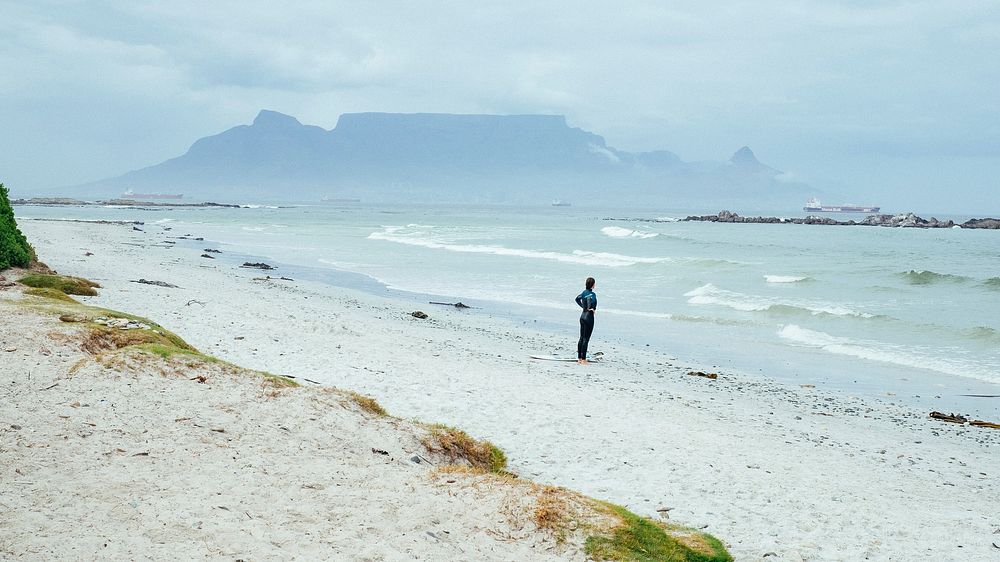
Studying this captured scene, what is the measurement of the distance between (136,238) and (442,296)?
29351 millimetres

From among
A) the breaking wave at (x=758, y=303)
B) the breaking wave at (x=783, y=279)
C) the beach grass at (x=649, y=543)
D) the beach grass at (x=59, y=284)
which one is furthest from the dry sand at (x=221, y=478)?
the breaking wave at (x=783, y=279)

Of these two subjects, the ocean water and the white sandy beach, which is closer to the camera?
the white sandy beach

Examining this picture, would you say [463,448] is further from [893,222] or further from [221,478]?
[893,222]

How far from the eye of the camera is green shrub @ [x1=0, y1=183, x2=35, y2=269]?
17.6 meters

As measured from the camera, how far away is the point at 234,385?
8.45 m

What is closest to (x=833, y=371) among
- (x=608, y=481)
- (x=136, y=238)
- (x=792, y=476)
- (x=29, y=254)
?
(x=792, y=476)

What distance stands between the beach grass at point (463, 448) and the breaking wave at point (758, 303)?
736 inches

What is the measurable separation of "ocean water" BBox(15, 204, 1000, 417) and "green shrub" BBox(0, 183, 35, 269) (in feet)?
37.9

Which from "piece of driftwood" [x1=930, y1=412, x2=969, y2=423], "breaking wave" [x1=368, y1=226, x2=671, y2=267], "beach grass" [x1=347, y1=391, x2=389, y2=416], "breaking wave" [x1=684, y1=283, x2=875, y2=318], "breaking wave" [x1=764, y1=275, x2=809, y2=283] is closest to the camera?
"beach grass" [x1=347, y1=391, x2=389, y2=416]

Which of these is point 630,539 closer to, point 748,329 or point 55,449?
point 55,449

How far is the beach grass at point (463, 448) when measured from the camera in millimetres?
7821

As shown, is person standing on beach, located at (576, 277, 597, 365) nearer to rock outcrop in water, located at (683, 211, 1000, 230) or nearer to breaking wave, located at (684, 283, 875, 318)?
breaking wave, located at (684, 283, 875, 318)

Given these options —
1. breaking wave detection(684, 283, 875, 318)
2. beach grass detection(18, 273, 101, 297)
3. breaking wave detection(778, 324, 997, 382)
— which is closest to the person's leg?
breaking wave detection(778, 324, 997, 382)

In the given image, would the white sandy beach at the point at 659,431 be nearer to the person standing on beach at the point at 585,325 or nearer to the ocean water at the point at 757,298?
the person standing on beach at the point at 585,325
